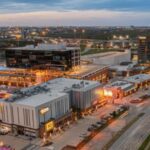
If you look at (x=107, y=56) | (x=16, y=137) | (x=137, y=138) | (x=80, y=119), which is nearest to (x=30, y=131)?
(x=16, y=137)

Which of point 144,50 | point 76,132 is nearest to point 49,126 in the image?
point 76,132

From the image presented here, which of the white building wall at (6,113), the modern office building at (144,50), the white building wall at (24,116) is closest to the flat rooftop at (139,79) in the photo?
the modern office building at (144,50)

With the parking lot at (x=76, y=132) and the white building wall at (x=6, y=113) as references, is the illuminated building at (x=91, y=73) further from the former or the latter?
the white building wall at (x=6, y=113)

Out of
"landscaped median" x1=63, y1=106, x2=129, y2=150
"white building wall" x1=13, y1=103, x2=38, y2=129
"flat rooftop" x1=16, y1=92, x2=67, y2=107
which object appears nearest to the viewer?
"landscaped median" x1=63, y1=106, x2=129, y2=150

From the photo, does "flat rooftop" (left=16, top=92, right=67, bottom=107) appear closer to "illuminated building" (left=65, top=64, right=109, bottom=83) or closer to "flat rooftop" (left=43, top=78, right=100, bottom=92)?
"flat rooftop" (left=43, top=78, right=100, bottom=92)

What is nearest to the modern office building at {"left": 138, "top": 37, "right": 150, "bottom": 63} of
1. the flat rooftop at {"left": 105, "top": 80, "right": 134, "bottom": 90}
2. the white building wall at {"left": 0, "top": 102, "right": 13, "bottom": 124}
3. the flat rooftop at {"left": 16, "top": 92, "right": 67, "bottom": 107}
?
A: the flat rooftop at {"left": 105, "top": 80, "right": 134, "bottom": 90}

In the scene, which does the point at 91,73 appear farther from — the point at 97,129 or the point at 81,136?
the point at 81,136
